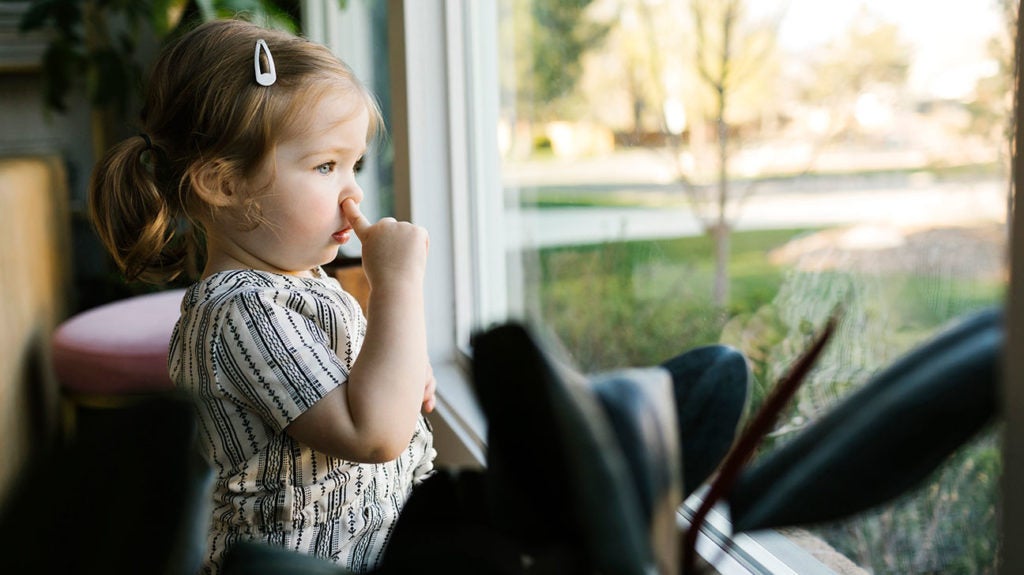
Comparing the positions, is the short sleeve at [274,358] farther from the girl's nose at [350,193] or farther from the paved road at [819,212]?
the paved road at [819,212]

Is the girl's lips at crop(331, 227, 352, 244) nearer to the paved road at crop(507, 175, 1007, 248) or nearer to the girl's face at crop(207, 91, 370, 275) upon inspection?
the girl's face at crop(207, 91, 370, 275)

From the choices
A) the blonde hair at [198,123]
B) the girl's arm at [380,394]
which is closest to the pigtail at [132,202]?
the blonde hair at [198,123]

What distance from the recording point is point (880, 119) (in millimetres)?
704

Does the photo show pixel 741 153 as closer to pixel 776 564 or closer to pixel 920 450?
pixel 776 564

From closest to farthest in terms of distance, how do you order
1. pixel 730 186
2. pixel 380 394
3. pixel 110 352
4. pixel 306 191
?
1. pixel 380 394
2. pixel 306 191
3. pixel 730 186
4. pixel 110 352

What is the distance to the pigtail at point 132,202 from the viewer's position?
2.70ft

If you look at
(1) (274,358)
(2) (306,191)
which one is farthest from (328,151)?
(1) (274,358)

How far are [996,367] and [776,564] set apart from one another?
515 millimetres

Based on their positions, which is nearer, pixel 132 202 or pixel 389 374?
pixel 389 374

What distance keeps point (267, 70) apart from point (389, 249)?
0.18 m

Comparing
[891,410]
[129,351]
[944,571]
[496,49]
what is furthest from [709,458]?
[129,351]

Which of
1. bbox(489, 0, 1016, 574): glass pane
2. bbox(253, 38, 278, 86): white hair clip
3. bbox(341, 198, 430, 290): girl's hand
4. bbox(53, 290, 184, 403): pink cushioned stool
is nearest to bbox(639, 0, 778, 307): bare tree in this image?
bbox(489, 0, 1016, 574): glass pane

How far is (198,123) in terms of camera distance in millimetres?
775

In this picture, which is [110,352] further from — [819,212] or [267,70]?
[819,212]
